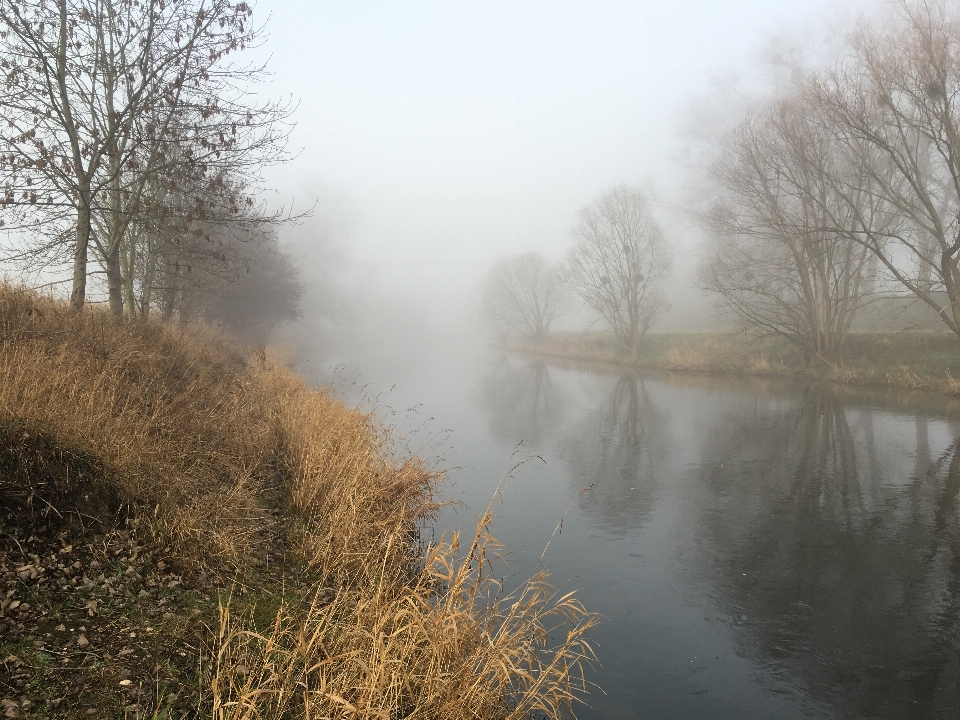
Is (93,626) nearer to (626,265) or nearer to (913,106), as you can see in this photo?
(913,106)

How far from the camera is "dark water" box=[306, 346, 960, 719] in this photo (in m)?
4.41

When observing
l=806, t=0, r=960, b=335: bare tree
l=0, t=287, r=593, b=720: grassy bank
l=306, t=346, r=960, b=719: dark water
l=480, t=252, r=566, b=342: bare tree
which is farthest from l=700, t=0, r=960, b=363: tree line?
l=480, t=252, r=566, b=342: bare tree

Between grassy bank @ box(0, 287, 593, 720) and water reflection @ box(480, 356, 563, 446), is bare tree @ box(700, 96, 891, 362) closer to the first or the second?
water reflection @ box(480, 356, 563, 446)

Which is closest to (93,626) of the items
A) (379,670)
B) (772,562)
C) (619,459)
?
(379,670)

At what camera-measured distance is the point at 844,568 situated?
20.1 ft

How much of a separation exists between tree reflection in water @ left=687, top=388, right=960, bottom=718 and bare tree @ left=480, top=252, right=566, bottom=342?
134 feet

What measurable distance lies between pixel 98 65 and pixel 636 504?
1149cm

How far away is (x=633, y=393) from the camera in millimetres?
20734

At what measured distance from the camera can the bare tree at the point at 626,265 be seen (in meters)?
→ 33.7

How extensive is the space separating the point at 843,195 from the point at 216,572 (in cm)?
1987

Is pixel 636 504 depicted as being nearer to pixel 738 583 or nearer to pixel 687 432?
pixel 738 583

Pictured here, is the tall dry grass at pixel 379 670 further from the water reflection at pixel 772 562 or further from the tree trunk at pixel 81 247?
the tree trunk at pixel 81 247

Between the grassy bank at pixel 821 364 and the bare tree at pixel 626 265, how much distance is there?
Answer: 2.10m

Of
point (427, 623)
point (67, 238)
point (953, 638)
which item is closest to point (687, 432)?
point (953, 638)
